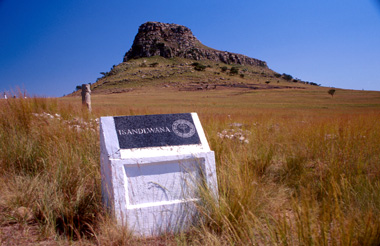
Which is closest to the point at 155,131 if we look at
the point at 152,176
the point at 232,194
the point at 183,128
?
the point at 183,128

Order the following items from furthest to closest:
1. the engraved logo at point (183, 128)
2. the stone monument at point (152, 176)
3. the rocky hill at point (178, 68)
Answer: the rocky hill at point (178, 68)
the engraved logo at point (183, 128)
the stone monument at point (152, 176)

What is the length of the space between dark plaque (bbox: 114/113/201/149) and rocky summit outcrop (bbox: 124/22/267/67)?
4030 inches

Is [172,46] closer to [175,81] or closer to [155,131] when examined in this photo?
[175,81]

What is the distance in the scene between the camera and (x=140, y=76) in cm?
6862

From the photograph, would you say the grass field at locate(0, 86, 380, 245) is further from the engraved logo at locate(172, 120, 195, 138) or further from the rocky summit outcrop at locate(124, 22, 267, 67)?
the rocky summit outcrop at locate(124, 22, 267, 67)

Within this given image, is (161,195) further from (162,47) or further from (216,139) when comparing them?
(162,47)

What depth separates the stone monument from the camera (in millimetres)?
2973

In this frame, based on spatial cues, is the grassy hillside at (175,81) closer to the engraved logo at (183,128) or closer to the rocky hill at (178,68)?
the rocky hill at (178,68)

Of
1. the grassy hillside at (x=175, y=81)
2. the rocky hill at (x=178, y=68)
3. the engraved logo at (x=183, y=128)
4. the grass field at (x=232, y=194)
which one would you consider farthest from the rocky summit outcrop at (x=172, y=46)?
the engraved logo at (x=183, y=128)

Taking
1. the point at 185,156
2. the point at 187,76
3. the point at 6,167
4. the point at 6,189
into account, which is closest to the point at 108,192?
the point at 185,156

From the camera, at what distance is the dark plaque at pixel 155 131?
331cm

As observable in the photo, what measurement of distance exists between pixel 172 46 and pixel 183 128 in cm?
11217

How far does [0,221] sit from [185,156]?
2203 millimetres

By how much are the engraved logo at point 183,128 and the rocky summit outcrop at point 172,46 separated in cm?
10236
